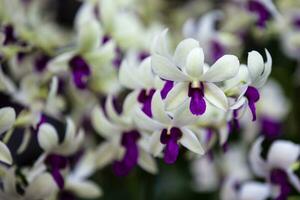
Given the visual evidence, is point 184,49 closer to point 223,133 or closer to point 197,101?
point 197,101

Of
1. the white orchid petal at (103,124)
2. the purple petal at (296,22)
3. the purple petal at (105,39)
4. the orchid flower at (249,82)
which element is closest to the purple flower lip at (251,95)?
the orchid flower at (249,82)

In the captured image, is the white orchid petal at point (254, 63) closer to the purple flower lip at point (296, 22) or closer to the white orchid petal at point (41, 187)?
the white orchid petal at point (41, 187)

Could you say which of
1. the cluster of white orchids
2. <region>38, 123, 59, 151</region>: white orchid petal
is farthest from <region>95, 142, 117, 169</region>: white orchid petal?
<region>38, 123, 59, 151</region>: white orchid petal

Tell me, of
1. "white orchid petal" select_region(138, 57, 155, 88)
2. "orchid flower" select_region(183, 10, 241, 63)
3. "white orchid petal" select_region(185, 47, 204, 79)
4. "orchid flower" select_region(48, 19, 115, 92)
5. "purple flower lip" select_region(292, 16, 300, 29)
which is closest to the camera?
"white orchid petal" select_region(185, 47, 204, 79)

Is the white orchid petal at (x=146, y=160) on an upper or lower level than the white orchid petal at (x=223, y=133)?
lower

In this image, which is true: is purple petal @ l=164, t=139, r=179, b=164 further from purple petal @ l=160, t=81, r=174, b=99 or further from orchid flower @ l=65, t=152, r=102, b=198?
orchid flower @ l=65, t=152, r=102, b=198
